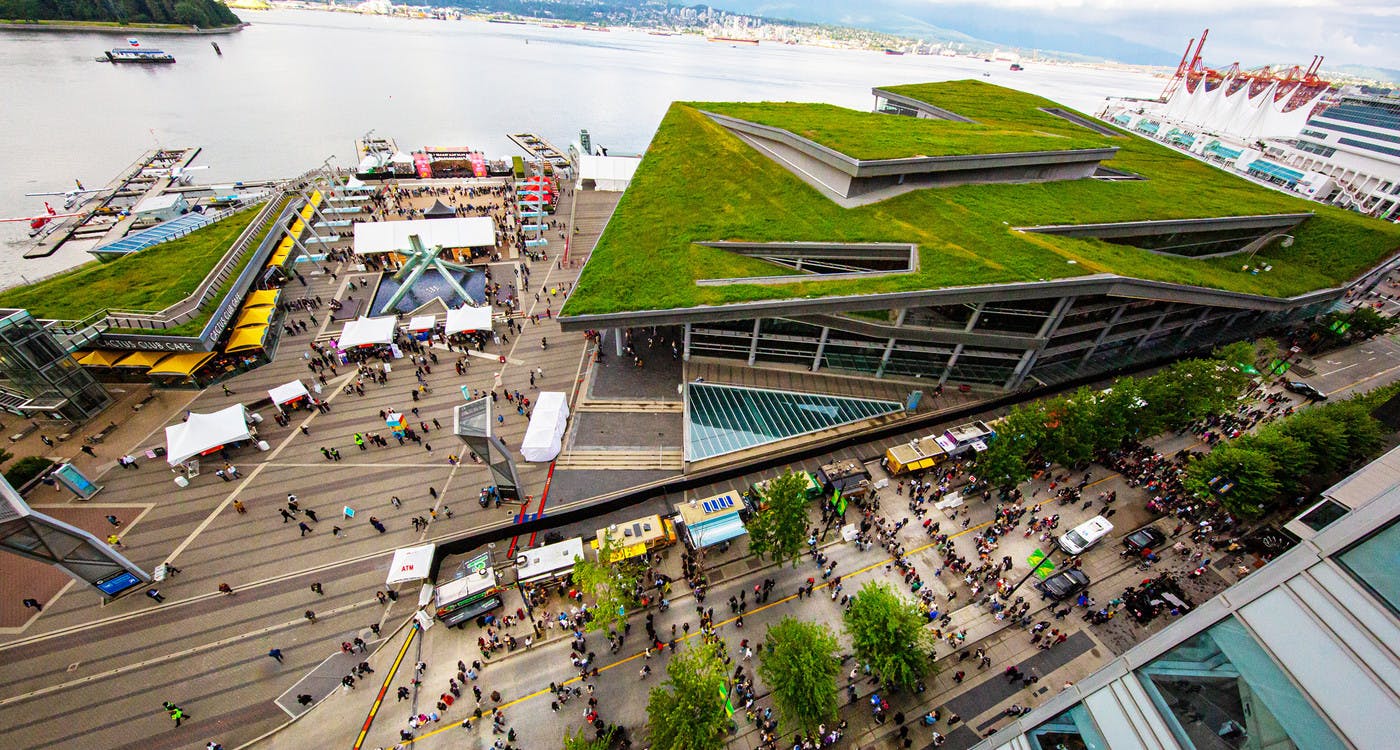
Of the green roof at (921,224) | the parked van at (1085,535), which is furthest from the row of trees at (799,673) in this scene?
the green roof at (921,224)

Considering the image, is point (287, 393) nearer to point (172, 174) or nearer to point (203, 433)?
point (203, 433)

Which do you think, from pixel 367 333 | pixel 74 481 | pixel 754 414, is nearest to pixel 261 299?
pixel 367 333

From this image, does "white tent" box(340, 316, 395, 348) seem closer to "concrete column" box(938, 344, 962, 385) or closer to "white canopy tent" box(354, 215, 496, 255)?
"white canopy tent" box(354, 215, 496, 255)

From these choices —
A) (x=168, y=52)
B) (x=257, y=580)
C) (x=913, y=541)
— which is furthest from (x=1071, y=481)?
(x=168, y=52)

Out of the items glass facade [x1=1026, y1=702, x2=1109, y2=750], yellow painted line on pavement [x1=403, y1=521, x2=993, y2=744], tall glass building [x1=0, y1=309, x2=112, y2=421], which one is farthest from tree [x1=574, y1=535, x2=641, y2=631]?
tall glass building [x1=0, y1=309, x2=112, y2=421]

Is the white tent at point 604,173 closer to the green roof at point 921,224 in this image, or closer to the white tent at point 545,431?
the green roof at point 921,224
